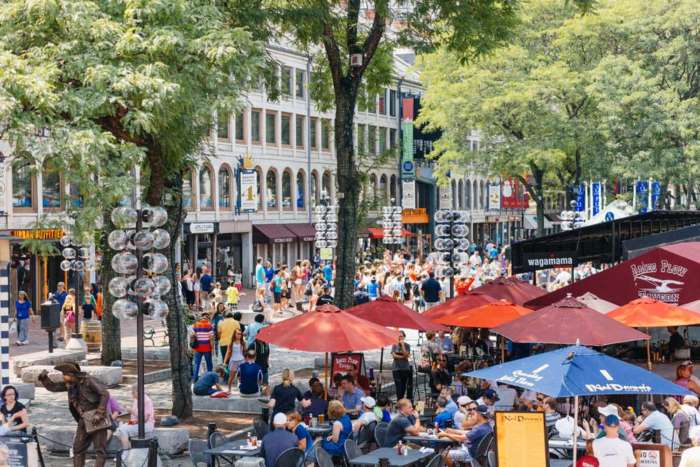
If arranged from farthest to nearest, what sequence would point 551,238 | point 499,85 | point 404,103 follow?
point 404,103 < point 499,85 < point 551,238

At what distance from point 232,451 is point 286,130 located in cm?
5065

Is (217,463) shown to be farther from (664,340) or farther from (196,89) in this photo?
(664,340)

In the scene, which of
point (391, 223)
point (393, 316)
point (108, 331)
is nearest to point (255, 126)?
point (391, 223)

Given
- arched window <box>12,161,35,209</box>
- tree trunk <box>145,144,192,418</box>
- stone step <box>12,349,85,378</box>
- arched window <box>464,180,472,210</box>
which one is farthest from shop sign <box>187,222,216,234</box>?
arched window <box>464,180,472,210</box>

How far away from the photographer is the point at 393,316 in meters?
20.4

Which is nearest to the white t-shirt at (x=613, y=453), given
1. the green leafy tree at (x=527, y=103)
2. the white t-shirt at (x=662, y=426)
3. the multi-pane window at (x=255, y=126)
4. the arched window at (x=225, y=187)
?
the white t-shirt at (x=662, y=426)

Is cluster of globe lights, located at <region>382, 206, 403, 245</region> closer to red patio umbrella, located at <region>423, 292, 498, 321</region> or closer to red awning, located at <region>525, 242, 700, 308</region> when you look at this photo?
red patio umbrella, located at <region>423, 292, 498, 321</region>

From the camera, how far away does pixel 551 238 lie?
2678cm

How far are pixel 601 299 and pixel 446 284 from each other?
77.0 feet

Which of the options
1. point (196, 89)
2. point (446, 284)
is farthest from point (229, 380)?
point (446, 284)

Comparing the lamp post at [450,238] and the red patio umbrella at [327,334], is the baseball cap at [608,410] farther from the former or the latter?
the lamp post at [450,238]

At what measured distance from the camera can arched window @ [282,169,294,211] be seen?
2527 inches

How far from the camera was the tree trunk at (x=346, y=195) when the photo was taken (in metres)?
25.2

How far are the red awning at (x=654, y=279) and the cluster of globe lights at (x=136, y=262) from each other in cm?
825
